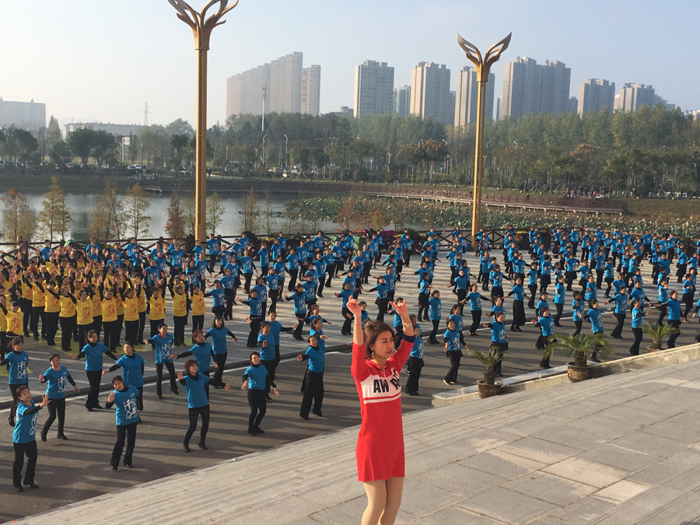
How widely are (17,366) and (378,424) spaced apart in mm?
8736

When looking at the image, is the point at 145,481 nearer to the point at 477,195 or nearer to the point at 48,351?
the point at 48,351

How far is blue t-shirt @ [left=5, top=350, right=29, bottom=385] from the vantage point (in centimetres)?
1115

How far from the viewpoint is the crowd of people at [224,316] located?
935 centimetres

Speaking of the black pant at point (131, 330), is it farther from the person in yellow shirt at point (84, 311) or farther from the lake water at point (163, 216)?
the lake water at point (163, 216)

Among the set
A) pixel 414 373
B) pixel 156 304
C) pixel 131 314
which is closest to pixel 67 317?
pixel 131 314

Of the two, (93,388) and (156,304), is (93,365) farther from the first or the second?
(156,304)

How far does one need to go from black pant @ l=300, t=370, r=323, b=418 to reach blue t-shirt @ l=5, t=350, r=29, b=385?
182 inches

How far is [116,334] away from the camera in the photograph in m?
15.3

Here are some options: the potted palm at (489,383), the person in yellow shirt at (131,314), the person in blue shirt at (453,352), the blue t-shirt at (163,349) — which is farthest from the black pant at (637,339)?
the person in yellow shirt at (131,314)

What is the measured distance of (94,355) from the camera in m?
11.6

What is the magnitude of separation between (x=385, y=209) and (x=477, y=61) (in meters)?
38.6

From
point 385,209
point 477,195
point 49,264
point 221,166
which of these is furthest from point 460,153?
point 49,264

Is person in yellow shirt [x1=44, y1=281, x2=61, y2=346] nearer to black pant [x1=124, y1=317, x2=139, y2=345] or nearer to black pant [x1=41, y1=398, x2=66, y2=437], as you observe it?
black pant [x1=124, y1=317, x2=139, y2=345]

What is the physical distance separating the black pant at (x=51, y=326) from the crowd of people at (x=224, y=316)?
0.10ft
